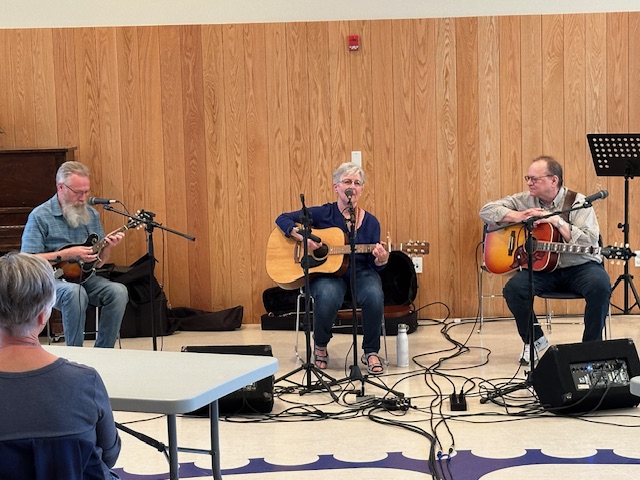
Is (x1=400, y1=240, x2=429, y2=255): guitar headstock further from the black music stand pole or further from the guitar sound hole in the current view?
the black music stand pole

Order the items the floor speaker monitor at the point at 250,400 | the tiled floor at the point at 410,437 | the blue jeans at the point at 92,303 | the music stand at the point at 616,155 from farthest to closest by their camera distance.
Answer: the music stand at the point at 616,155 → the blue jeans at the point at 92,303 → the floor speaker monitor at the point at 250,400 → the tiled floor at the point at 410,437

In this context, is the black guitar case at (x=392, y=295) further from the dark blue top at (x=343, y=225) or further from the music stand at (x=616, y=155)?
the music stand at (x=616, y=155)

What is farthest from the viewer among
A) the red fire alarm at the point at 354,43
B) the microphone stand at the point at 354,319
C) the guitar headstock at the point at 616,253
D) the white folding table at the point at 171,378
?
the red fire alarm at the point at 354,43

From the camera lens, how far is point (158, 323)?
6504mm

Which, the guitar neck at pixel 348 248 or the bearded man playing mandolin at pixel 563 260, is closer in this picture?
the bearded man playing mandolin at pixel 563 260

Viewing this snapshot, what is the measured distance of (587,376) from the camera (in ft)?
13.8

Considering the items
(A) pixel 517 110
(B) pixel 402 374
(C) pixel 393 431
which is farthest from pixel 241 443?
(A) pixel 517 110

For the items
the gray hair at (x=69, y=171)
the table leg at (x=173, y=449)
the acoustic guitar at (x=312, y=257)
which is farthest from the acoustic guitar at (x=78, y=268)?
the table leg at (x=173, y=449)

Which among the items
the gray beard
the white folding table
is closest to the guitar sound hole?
the gray beard

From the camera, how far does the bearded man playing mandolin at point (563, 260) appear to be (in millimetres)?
5012

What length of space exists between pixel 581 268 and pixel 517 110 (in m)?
1.98

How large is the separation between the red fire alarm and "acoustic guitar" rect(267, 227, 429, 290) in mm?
1947

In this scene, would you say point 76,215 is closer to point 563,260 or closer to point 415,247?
point 415,247

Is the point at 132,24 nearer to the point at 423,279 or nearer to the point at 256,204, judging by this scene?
the point at 256,204
